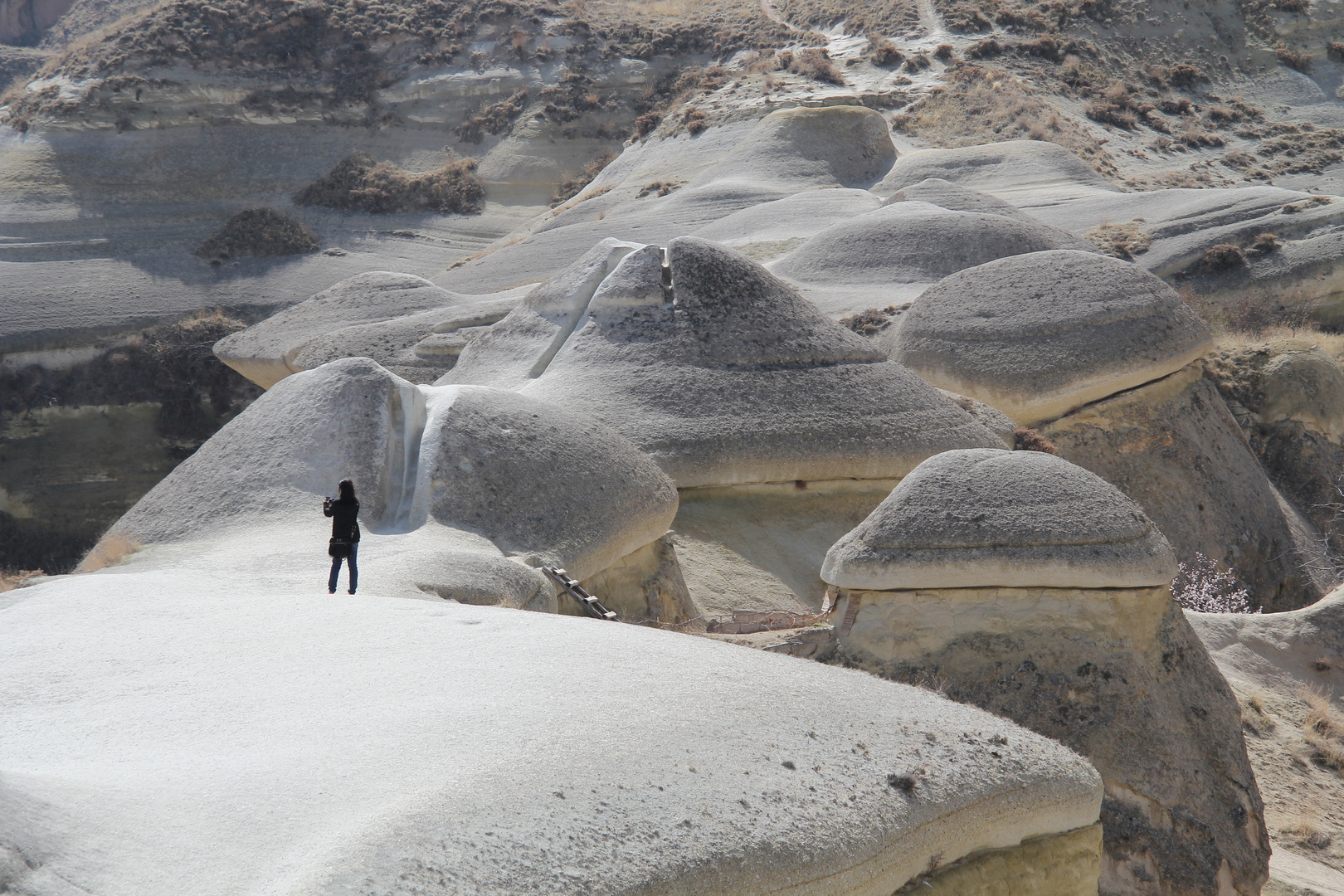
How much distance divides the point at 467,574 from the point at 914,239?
839 cm

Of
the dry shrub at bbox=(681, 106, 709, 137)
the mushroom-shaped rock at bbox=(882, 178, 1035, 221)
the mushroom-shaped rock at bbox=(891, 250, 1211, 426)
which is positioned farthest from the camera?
the dry shrub at bbox=(681, 106, 709, 137)

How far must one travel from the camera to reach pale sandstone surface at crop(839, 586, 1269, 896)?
4.61 metres

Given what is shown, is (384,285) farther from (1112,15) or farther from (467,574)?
(1112,15)

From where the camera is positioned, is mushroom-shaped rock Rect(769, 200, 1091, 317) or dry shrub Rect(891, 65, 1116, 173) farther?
dry shrub Rect(891, 65, 1116, 173)

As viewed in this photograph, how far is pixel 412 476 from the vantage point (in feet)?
19.2

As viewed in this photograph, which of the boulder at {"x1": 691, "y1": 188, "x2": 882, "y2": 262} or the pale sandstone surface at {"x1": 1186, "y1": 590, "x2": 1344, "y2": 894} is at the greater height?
the boulder at {"x1": 691, "y1": 188, "x2": 882, "y2": 262}

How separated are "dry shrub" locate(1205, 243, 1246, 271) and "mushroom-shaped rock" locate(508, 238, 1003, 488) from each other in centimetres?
674

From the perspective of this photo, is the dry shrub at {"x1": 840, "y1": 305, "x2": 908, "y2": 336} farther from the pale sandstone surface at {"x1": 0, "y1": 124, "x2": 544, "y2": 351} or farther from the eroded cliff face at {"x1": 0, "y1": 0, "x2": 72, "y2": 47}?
the eroded cliff face at {"x1": 0, "y1": 0, "x2": 72, "y2": 47}

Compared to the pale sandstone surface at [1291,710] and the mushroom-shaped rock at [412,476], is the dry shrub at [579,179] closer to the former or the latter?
the mushroom-shaped rock at [412,476]

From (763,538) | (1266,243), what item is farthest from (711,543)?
(1266,243)

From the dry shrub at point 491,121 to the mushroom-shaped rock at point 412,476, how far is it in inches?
840

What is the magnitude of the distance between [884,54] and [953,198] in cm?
1172

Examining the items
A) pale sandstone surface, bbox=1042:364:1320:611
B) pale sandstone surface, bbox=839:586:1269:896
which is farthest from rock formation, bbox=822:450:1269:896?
pale sandstone surface, bbox=1042:364:1320:611

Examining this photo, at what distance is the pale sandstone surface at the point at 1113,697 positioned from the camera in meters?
4.61
